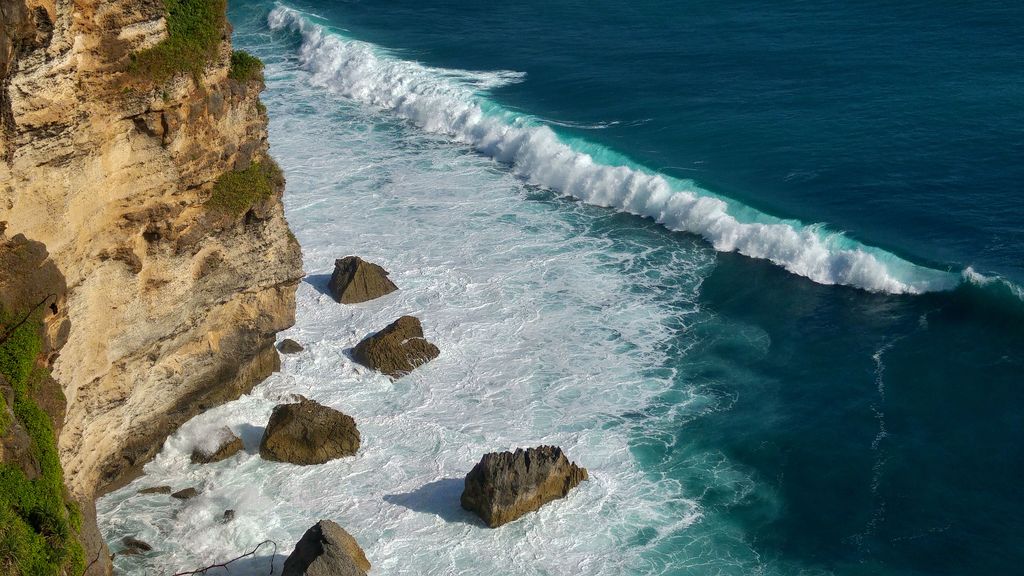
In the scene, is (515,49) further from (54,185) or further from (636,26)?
(54,185)

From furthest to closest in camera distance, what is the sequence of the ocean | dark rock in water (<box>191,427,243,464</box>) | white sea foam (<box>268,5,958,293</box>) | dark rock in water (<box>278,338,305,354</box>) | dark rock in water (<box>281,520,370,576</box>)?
white sea foam (<box>268,5,958,293</box>)
dark rock in water (<box>278,338,305,354</box>)
dark rock in water (<box>191,427,243,464</box>)
the ocean
dark rock in water (<box>281,520,370,576</box>)

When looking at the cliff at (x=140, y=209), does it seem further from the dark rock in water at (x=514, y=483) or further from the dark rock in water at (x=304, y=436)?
the dark rock in water at (x=514, y=483)

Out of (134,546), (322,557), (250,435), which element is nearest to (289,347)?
(250,435)

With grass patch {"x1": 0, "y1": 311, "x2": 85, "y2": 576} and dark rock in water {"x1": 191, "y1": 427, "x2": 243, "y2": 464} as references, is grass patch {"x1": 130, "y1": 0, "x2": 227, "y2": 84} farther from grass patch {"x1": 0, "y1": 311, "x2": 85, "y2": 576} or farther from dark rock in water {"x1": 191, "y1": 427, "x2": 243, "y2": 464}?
dark rock in water {"x1": 191, "y1": 427, "x2": 243, "y2": 464}

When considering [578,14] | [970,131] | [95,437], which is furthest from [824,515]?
[578,14]

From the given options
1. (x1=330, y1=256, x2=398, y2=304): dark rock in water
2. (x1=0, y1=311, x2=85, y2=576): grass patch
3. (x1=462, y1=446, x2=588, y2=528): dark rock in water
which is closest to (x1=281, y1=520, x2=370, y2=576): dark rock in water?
(x1=462, y1=446, x2=588, y2=528): dark rock in water

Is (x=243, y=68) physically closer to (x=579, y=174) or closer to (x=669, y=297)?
(x=669, y=297)

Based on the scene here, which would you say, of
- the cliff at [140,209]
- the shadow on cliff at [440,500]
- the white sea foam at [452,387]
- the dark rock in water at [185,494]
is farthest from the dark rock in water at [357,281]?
the dark rock in water at [185,494]
